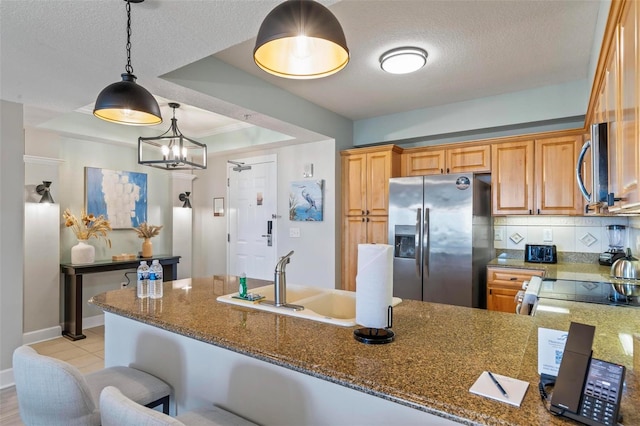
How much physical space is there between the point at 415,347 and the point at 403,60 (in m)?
2.23

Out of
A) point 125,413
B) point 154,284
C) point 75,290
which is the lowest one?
point 75,290

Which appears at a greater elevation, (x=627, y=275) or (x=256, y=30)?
(x=256, y=30)

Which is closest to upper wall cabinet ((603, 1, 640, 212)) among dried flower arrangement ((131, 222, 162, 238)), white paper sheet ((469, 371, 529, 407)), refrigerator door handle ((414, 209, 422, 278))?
white paper sheet ((469, 371, 529, 407))

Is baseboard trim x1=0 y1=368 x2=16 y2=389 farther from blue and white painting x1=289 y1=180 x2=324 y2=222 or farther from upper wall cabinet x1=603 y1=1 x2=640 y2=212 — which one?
upper wall cabinet x1=603 y1=1 x2=640 y2=212

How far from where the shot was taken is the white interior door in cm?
494

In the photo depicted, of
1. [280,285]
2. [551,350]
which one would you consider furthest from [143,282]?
[551,350]

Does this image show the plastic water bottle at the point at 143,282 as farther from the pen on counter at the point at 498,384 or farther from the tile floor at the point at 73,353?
the pen on counter at the point at 498,384

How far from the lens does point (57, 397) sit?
1.19m

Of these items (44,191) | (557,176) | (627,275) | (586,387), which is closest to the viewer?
(586,387)

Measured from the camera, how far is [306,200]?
450 centimetres

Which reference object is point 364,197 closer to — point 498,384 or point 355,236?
point 355,236

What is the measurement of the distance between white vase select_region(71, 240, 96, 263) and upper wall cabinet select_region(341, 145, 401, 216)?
2982mm

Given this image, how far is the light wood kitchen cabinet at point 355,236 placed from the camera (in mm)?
4098

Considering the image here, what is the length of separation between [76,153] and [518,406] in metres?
5.04
